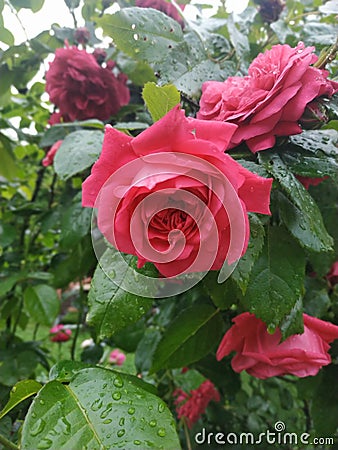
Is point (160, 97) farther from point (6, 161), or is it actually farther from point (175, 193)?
point (6, 161)

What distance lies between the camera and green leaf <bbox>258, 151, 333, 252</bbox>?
1.42ft

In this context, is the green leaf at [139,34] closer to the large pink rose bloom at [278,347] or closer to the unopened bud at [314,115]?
the unopened bud at [314,115]

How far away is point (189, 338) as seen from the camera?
2.19 feet

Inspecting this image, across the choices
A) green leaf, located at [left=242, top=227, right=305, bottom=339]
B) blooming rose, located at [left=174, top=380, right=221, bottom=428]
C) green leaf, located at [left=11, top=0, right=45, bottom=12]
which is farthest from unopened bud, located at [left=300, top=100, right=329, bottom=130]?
blooming rose, located at [left=174, top=380, right=221, bottom=428]

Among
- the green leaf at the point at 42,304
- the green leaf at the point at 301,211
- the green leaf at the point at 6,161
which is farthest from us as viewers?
the green leaf at the point at 6,161

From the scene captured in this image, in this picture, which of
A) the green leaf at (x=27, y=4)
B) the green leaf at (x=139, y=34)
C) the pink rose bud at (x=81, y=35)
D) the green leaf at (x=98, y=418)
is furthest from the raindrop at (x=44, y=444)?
the pink rose bud at (x=81, y=35)

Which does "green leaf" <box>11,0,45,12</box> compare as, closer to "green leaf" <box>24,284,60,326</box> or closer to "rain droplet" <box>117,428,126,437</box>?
"green leaf" <box>24,284,60,326</box>

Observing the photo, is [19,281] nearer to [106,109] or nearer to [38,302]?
[38,302]

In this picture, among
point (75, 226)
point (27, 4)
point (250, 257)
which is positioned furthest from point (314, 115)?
point (27, 4)

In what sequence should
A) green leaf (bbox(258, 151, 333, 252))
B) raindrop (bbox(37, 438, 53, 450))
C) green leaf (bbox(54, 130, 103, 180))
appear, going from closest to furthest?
raindrop (bbox(37, 438, 53, 450)) → green leaf (bbox(258, 151, 333, 252)) → green leaf (bbox(54, 130, 103, 180))

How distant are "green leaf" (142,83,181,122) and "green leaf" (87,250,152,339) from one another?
150 mm

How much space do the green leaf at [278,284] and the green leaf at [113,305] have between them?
4.6 inches

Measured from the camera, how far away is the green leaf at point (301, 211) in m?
0.43

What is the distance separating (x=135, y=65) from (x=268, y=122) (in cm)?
56
